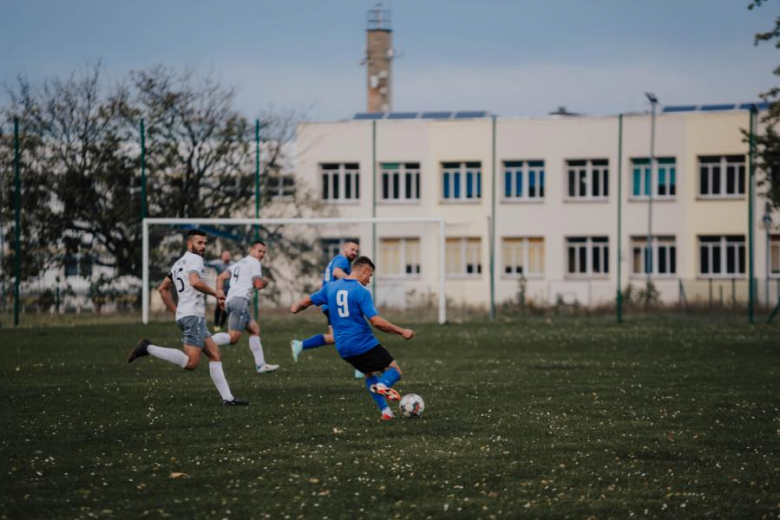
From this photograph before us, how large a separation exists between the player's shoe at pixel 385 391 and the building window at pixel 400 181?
3811cm

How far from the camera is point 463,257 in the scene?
48.8 meters

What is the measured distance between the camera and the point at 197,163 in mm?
33625

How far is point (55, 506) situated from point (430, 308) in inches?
1041

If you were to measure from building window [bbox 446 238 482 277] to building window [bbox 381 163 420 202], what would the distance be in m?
2.82

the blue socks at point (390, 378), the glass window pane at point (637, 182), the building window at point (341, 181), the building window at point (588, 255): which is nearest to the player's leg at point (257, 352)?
the blue socks at point (390, 378)

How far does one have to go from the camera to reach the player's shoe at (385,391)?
38.1 ft

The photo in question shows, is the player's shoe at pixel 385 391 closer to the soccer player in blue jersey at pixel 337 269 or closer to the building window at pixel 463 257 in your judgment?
the soccer player in blue jersey at pixel 337 269

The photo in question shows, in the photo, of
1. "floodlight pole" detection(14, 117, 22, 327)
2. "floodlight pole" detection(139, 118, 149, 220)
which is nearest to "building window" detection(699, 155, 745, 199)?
"floodlight pole" detection(139, 118, 149, 220)

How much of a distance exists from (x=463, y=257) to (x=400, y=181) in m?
4.34

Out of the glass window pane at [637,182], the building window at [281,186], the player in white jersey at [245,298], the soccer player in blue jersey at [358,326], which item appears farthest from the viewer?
the glass window pane at [637,182]

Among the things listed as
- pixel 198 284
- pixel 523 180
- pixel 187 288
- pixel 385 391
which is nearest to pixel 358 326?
pixel 385 391

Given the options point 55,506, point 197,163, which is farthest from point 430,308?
point 55,506

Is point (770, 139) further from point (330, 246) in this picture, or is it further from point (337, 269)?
point (330, 246)

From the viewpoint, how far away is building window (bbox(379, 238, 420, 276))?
38825 mm
